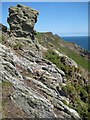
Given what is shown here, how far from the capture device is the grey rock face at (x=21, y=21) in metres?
33.0

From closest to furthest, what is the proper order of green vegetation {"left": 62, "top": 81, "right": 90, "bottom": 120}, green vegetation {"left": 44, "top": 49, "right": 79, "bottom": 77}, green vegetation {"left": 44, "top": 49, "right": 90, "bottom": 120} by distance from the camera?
green vegetation {"left": 62, "top": 81, "right": 90, "bottom": 120}
green vegetation {"left": 44, "top": 49, "right": 90, "bottom": 120}
green vegetation {"left": 44, "top": 49, "right": 79, "bottom": 77}

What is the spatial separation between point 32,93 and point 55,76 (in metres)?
6.46

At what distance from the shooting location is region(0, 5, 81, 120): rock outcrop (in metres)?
19.8

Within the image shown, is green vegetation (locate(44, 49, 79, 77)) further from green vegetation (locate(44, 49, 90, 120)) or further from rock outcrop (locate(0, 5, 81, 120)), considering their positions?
rock outcrop (locate(0, 5, 81, 120))

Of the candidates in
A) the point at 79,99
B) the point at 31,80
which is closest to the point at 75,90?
the point at 79,99

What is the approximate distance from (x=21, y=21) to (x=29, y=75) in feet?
34.5

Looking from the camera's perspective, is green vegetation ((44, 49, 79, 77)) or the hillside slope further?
green vegetation ((44, 49, 79, 77))

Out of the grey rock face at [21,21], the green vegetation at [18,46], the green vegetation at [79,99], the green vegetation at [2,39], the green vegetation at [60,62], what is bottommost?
the green vegetation at [79,99]

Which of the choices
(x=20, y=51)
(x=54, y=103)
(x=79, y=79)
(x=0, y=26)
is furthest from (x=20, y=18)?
(x=54, y=103)

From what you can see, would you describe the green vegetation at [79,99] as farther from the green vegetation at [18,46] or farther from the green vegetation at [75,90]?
the green vegetation at [18,46]

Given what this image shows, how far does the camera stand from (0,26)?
107ft

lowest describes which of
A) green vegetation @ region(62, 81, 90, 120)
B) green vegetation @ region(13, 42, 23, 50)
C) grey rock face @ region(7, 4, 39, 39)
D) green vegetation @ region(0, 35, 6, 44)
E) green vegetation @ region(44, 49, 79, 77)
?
green vegetation @ region(62, 81, 90, 120)

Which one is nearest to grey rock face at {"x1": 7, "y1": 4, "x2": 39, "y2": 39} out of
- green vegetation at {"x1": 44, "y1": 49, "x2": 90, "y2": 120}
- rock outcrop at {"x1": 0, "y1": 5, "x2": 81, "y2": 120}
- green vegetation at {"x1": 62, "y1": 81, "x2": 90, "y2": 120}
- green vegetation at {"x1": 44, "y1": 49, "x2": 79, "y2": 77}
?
rock outcrop at {"x1": 0, "y1": 5, "x2": 81, "y2": 120}

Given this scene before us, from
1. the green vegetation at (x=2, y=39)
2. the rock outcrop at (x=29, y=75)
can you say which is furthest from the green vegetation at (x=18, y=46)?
the green vegetation at (x=2, y=39)
